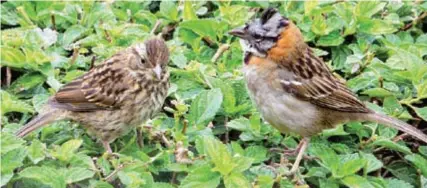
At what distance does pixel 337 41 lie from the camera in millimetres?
6164

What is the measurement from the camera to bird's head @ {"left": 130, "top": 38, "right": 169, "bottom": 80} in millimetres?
5301

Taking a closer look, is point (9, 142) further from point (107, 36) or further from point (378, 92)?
point (378, 92)

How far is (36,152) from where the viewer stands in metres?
4.81

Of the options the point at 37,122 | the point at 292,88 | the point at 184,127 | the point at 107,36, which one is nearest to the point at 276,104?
the point at 292,88

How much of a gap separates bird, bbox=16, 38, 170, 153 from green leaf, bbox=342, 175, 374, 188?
109 cm

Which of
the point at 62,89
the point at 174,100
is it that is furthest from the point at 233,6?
the point at 62,89

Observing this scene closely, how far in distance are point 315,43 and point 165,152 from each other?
168 centimetres

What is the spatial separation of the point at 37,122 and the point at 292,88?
1349mm

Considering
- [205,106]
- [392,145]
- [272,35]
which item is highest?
[272,35]

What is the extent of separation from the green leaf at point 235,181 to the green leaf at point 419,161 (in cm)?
100

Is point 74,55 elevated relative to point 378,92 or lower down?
elevated

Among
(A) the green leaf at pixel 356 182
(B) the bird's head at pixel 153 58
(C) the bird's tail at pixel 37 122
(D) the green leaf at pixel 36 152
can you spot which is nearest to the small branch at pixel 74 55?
(B) the bird's head at pixel 153 58

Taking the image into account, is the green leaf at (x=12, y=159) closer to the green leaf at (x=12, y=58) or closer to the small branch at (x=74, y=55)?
the green leaf at (x=12, y=58)

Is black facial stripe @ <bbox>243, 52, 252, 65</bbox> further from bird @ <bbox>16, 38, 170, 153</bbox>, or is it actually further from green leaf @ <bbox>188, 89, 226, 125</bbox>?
bird @ <bbox>16, 38, 170, 153</bbox>
